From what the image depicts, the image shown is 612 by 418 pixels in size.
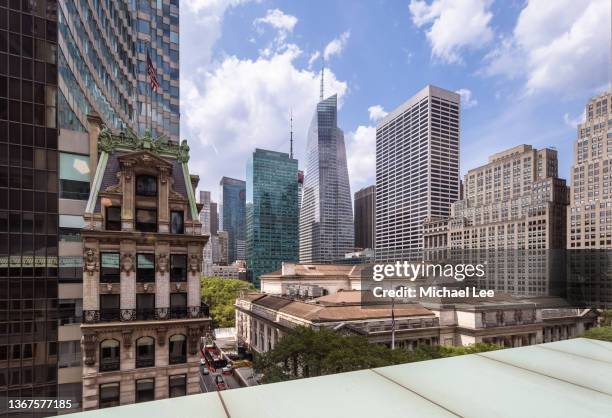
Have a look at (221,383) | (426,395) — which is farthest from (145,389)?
(426,395)

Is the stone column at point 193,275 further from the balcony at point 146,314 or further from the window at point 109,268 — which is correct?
the window at point 109,268

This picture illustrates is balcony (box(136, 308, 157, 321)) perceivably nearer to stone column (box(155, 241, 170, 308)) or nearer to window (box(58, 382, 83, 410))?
stone column (box(155, 241, 170, 308))

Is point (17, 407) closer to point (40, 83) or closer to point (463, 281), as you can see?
point (40, 83)

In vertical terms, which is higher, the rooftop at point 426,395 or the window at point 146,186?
the window at point 146,186

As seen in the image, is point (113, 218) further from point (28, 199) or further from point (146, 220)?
point (28, 199)

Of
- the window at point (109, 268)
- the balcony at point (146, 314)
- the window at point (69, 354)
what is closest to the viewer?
the window at point (69, 354)

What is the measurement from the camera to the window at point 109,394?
75.7 ft

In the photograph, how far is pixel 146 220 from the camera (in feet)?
84.8

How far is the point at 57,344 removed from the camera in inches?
923

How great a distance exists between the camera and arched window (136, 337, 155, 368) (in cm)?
2400

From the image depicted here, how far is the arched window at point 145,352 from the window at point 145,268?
4.27m

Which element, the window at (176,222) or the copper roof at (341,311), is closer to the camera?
the window at (176,222)

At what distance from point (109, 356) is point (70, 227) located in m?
9.88

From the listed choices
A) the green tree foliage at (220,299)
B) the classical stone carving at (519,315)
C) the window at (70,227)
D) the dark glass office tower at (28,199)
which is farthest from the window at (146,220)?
the classical stone carving at (519,315)
